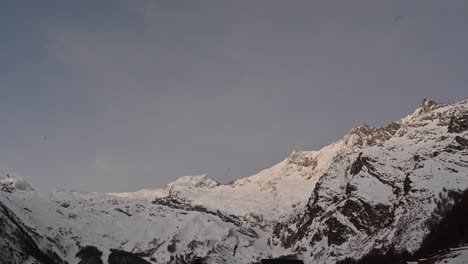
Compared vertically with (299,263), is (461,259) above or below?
below

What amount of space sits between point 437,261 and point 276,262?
102591mm

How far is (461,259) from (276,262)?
346ft

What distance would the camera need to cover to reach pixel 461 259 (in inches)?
2980

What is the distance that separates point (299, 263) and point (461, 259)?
10582 cm

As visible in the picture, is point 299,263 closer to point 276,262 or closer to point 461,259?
point 276,262

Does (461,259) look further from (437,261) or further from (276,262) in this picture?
(276,262)

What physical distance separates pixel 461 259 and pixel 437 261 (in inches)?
130

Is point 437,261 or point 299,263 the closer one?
point 437,261

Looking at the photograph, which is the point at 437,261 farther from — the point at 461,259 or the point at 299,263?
the point at 299,263

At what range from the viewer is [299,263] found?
179 m

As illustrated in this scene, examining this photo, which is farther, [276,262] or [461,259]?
[276,262]

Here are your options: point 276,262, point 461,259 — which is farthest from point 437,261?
point 276,262

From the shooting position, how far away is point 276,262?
178 m

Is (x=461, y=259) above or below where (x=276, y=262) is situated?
below
